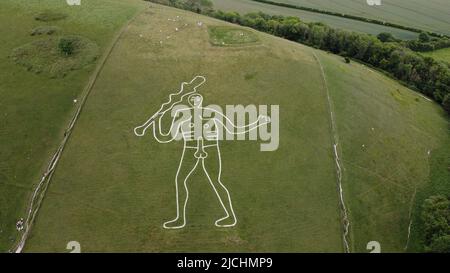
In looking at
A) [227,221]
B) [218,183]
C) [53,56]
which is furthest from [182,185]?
[53,56]

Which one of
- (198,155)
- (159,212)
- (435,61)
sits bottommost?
(159,212)

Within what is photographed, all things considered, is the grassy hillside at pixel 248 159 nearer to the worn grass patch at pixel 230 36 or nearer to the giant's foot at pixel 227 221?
the giant's foot at pixel 227 221

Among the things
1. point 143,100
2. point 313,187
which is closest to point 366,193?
point 313,187

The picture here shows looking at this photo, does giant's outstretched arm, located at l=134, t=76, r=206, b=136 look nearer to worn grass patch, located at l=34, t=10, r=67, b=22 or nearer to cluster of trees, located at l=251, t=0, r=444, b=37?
worn grass patch, located at l=34, t=10, r=67, b=22

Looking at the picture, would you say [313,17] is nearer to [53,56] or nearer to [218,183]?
[53,56]

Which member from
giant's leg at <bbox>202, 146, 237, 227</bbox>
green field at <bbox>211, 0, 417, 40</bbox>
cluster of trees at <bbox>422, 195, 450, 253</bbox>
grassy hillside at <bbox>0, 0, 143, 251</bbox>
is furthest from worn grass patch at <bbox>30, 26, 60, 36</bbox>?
cluster of trees at <bbox>422, 195, 450, 253</bbox>
